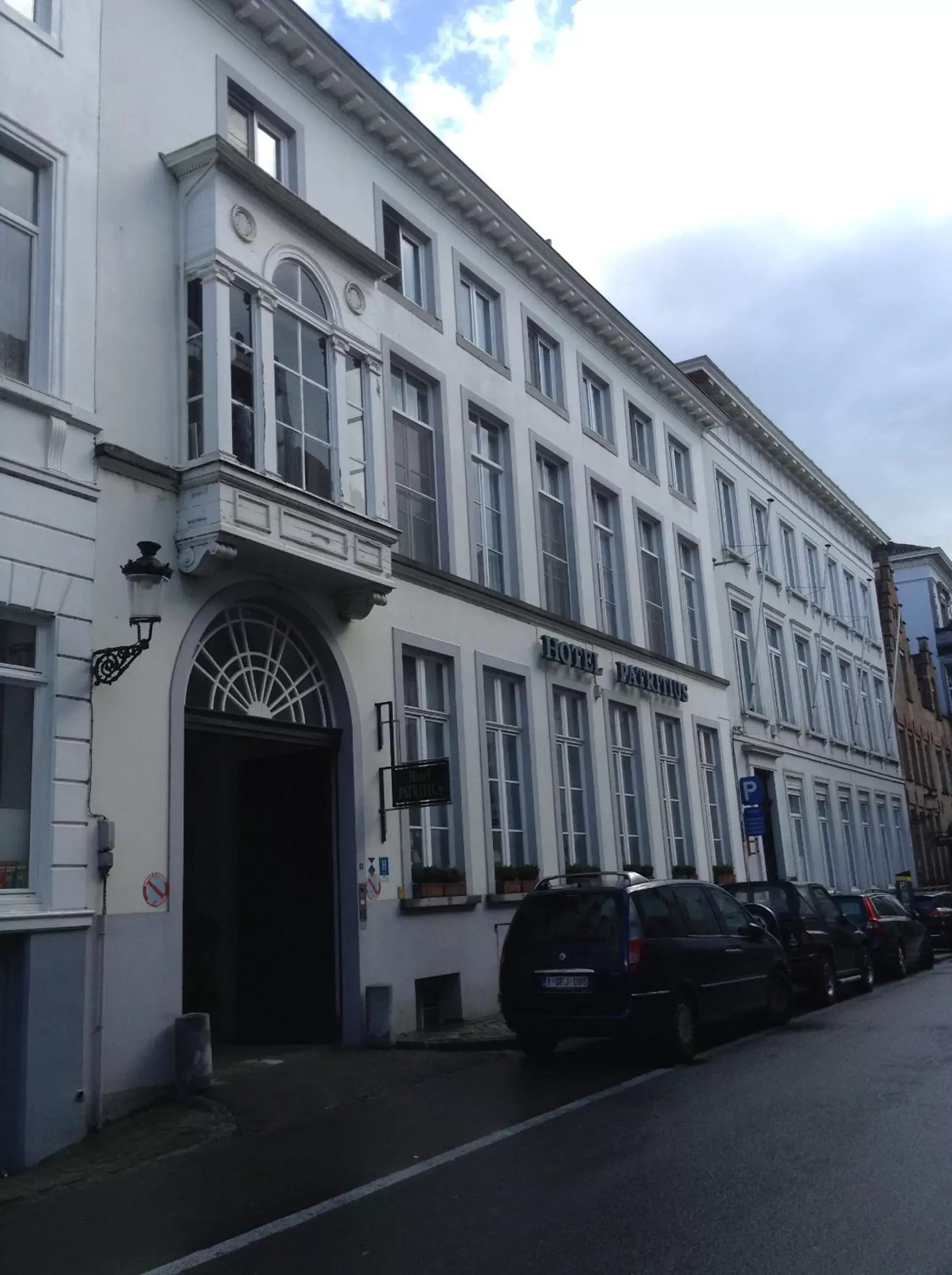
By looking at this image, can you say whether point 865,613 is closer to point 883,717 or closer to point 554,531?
point 883,717

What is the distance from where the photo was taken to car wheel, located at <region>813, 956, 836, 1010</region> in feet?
53.0

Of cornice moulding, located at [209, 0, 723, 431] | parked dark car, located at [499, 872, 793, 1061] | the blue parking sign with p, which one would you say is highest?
cornice moulding, located at [209, 0, 723, 431]

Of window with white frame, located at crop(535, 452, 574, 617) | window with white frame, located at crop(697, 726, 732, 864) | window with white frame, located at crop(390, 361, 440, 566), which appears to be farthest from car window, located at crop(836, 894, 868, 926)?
window with white frame, located at crop(390, 361, 440, 566)

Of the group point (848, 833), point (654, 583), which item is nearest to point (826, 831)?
point (848, 833)

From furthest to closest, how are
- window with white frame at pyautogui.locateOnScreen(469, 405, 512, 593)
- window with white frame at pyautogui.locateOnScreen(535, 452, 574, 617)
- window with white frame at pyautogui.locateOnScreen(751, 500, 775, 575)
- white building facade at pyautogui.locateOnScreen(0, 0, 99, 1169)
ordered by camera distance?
window with white frame at pyautogui.locateOnScreen(751, 500, 775, 575)
window with white frame at pyautogui.locateOnScreen(535, 452, 574, 617)
window with white frame at pyautogui.locateOnScreen(469, 405, 512, 593)
white building facade at pyautogui.locateOnScreen(0, 0, 99, 1169)

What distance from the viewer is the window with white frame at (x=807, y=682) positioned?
33.3 m

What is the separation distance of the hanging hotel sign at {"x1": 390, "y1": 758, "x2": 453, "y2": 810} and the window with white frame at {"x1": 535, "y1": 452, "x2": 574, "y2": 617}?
20.9 ft

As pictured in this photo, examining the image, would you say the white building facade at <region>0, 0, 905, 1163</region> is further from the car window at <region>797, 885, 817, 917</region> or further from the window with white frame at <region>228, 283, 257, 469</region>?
the car window at <region>797, 885, 817, 917</region>

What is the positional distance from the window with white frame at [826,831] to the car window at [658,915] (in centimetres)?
2079

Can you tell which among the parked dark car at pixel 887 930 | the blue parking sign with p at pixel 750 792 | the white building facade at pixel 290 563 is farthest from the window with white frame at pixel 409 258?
the blue parking sign with p at pixel 750 792

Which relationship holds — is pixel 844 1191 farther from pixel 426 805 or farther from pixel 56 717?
pixel 426 805

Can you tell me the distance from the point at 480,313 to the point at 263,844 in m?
9.65

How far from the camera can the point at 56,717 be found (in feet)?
33.3

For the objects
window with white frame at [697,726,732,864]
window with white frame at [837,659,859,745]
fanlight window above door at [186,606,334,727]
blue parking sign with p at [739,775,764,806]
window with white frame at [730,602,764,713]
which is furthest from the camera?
window with white frame at [837,659,859,745]
